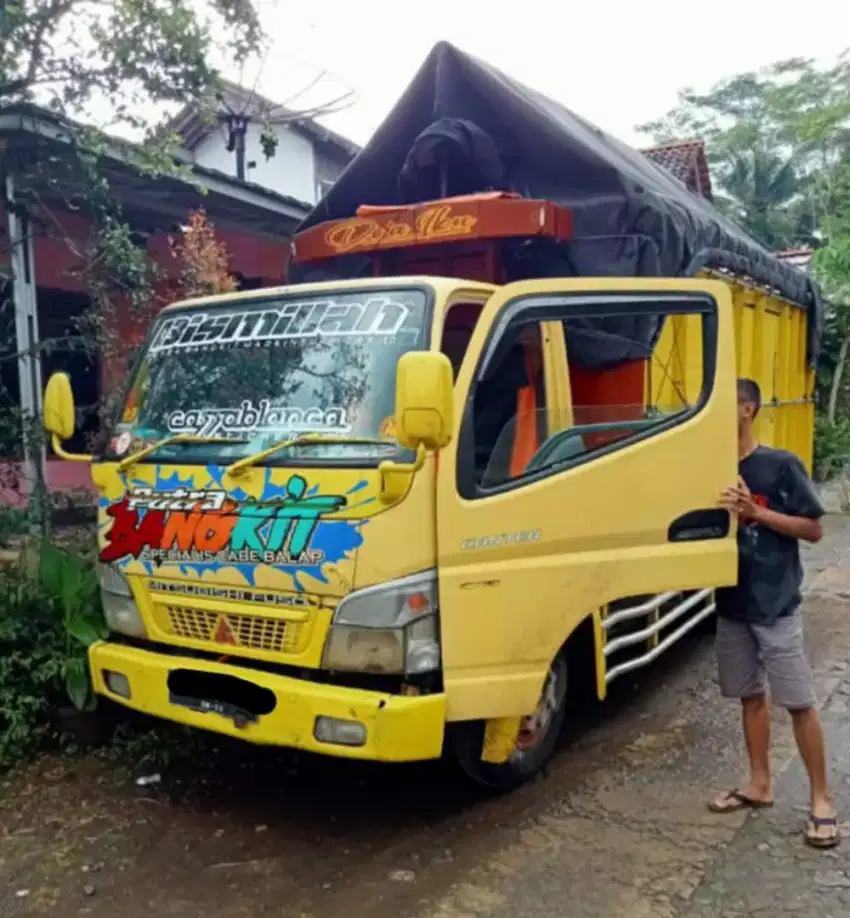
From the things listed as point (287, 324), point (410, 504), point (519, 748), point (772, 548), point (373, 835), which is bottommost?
point (373, 835)

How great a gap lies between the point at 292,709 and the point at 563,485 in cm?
133

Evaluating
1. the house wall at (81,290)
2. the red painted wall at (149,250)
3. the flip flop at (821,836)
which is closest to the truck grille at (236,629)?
the flip flop at (821,836)

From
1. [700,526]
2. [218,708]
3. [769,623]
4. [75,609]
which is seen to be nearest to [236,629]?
[218,708]

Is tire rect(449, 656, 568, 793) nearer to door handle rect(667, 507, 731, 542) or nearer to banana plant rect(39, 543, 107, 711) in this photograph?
door handle rect(667, 507, 731, 542)

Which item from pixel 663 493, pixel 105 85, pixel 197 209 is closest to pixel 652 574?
pixel 663 493

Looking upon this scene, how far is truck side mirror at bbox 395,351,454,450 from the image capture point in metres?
3.23

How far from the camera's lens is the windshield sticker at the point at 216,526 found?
3578 mm

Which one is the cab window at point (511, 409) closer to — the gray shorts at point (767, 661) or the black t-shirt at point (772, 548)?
the black t-shirt at point (772, 548)

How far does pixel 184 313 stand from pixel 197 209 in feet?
13.0

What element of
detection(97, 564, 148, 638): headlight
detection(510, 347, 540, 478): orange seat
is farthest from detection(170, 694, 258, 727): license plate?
detection(510, 347, 540, 478): orange seat

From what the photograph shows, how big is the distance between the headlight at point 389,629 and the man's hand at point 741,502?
1.24 m

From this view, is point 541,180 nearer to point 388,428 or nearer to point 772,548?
point 388,428

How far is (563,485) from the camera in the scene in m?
3.88

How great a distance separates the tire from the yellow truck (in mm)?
15
